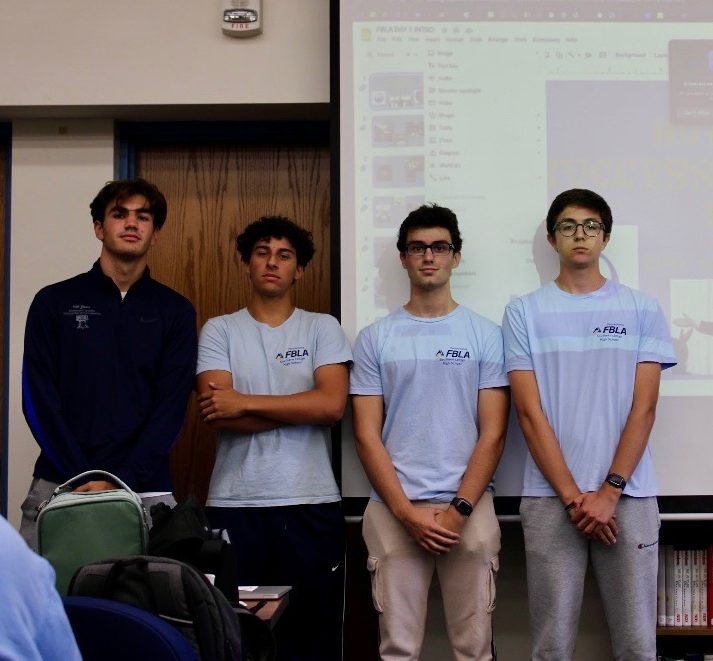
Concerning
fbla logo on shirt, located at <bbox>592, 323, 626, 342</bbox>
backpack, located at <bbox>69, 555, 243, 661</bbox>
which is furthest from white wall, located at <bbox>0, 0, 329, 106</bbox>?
backpack, located at <bbox>69, 555, 243, 661</bbox>

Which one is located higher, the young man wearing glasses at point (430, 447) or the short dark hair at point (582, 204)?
the short dark hair at point (582, 204)

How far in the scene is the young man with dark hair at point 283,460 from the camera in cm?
294

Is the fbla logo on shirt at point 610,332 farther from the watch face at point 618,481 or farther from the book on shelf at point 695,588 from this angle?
the book on shelf at point 695,588

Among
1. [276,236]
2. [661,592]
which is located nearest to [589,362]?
[661,592]

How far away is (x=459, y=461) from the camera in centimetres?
291

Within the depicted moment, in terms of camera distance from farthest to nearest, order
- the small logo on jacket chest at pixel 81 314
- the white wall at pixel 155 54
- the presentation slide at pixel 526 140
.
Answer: the white wall at pixel 155 54, the presentation slide at pixel 526 140, the small logo on jacket chest at pixel 81 314

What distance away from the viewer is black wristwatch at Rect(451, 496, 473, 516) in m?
2.82

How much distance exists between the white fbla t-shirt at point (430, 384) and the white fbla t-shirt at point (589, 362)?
118mm

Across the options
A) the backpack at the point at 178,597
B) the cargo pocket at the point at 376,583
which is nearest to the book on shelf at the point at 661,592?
the cargo pocket at the point at 376,583

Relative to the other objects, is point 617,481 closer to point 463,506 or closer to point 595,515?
point 595,515

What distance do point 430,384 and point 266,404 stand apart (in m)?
0.52

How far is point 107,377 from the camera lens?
284cm

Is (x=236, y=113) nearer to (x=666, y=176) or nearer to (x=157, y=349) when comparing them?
(x=157, y=349)

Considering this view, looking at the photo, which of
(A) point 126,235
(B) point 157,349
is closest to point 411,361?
(B) point 157,349
